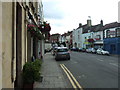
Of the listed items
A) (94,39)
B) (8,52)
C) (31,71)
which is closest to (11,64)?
(8,52)

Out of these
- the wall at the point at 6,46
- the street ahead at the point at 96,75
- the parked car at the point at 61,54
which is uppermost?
the wall at the point at 6,46

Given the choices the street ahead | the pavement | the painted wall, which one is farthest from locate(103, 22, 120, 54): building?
the pavement

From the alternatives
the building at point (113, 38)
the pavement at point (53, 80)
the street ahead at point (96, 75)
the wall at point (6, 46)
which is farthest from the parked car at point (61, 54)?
the building at point (113, 38)

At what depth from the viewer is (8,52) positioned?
4609mm

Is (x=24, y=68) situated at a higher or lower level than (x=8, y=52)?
lower

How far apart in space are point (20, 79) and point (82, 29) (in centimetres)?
6442

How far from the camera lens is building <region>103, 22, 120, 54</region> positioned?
39556mm

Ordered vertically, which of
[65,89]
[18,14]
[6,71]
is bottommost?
[65,89]

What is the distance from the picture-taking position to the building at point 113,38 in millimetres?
39556

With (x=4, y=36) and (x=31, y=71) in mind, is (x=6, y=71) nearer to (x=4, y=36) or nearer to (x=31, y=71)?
(x=4, y=36)

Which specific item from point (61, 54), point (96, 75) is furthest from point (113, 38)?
point (96, 75)

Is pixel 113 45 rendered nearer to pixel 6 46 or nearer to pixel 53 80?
pixel 53 80

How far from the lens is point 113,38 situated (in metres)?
41.3

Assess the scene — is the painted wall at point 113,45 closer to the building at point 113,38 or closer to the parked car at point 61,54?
the building at point 113,38
